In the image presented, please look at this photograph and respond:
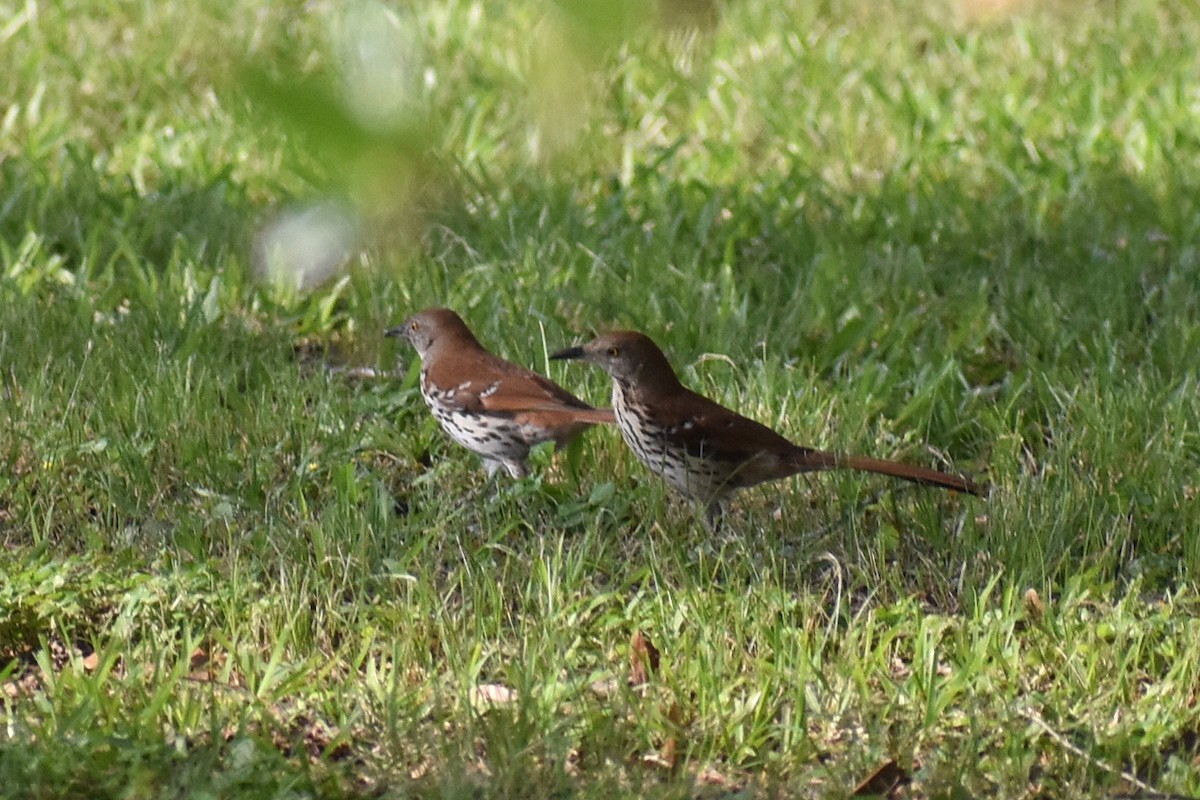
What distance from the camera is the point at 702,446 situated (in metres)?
4.55

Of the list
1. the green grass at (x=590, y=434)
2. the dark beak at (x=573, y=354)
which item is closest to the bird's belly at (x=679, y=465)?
the green grass at (x=590, y=434)

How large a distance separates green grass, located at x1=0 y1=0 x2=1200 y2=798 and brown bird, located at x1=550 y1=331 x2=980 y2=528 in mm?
157

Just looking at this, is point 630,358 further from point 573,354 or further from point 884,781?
point 884,781

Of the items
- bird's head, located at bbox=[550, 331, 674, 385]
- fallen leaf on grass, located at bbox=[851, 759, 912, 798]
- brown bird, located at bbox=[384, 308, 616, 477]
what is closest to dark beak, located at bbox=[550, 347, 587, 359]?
bird's head, located at bbox=[550, 331, 674, 385]

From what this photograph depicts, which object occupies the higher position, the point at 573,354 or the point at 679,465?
the point at 573,354

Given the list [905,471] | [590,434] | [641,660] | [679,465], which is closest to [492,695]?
[641,660]

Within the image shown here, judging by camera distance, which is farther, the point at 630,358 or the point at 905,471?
the point at 630,358

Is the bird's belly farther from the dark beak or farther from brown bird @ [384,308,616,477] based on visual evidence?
the dark beak

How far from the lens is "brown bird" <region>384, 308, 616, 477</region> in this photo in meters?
4.92

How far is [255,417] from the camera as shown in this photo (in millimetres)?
5184

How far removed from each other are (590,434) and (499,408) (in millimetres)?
381

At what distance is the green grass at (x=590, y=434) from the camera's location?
3.19 metres

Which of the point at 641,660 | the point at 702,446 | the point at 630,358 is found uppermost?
the point at 630,358

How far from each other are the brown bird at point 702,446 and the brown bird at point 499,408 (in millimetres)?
166
